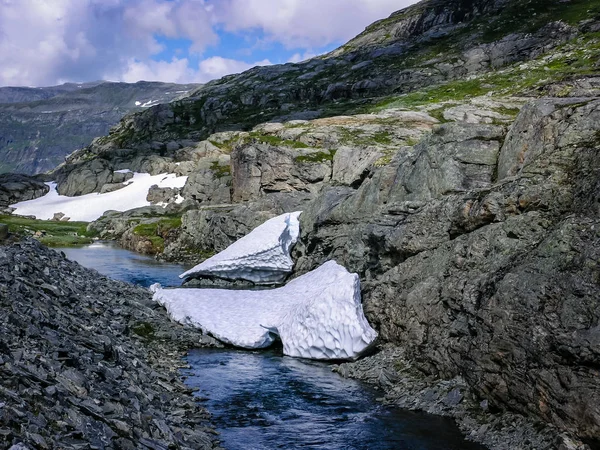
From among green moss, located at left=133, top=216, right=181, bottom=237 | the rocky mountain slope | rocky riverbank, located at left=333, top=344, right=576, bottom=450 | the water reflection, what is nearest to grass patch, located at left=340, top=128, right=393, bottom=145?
the rocky mountain slope

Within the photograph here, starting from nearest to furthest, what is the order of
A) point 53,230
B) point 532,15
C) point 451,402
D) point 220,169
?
point 451,402
point 220,169
point 53,230
point 532,15

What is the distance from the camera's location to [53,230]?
116 m

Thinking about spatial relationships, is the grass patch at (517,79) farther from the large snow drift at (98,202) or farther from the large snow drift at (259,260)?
the large snow drift at (259,260)

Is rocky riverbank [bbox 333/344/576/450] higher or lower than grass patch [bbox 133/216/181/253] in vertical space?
lower

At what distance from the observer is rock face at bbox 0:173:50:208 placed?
152m

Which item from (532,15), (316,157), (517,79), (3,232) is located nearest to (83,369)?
(3,232)

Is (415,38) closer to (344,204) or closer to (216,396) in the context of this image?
(344,204)

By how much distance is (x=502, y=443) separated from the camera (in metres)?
18.3

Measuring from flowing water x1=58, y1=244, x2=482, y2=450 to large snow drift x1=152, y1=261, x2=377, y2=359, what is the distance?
1.08m

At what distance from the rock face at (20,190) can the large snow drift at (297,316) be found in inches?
5107

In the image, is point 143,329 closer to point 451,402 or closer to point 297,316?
point 297,316

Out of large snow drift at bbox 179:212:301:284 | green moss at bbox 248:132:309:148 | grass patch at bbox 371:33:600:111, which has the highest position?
grass patch at bbox 371:33:600:111

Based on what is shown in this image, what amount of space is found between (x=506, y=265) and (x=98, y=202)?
134936 millimetres

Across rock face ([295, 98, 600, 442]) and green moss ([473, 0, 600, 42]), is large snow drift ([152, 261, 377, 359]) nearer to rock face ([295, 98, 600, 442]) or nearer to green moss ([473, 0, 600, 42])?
rock face ([295, 98, 600, 442])
